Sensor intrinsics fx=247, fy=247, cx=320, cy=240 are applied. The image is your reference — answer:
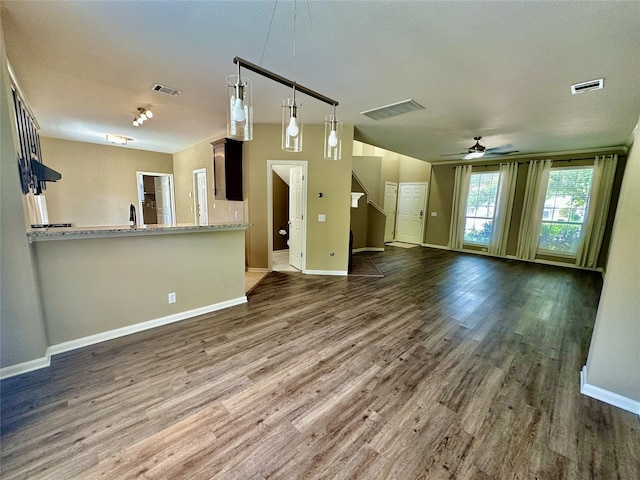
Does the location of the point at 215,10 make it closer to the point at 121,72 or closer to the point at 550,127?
the point at 121,72

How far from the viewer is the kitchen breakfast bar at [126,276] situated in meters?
2.25

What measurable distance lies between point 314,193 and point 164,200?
6.16 metres

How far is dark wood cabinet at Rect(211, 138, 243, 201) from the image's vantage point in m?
4.80

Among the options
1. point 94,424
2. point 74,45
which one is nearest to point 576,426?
point 94,424

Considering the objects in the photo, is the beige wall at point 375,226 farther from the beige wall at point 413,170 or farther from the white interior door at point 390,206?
the beige wall at point 413,170

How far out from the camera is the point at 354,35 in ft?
6.47

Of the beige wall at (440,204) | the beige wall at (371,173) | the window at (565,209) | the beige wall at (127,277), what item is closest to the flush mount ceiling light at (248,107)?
the beige wall at (127,277)

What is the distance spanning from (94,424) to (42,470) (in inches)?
11.1

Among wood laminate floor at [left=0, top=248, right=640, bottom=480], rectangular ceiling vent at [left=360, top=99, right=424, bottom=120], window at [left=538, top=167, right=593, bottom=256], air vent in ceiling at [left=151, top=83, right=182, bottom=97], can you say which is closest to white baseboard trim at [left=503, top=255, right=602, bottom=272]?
window at [left=538, top=167, right=593, bottom=256]

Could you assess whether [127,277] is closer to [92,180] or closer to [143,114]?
[143,114]

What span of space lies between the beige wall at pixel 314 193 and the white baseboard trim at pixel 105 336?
70.1 inches

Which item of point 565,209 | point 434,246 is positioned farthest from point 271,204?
point 565,209

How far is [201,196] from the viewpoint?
657 centimetres

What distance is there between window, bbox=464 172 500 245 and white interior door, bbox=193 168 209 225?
7543 millimetres
